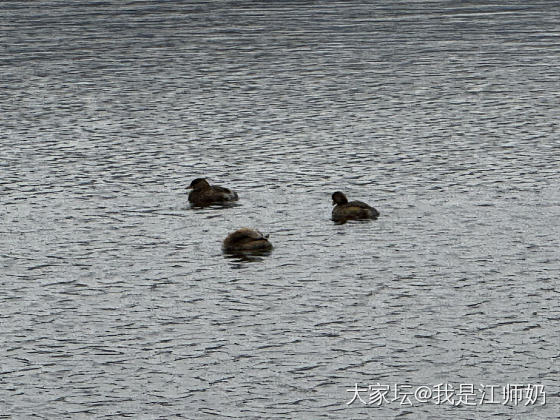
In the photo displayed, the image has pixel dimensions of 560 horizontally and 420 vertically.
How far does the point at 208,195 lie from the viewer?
34812 millimetres

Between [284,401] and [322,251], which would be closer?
[284,401]

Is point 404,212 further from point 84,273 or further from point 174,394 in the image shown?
point 174,394

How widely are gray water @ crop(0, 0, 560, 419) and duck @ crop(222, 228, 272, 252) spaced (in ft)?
1.65

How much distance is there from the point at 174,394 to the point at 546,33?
218 feet

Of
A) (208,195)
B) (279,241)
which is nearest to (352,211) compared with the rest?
(279,241)

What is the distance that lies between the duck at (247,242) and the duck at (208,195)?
15.1 ft

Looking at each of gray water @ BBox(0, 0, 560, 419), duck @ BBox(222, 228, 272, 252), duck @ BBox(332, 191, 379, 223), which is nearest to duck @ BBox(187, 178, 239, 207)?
gray water @ BBox(0, 0, 560, 419)

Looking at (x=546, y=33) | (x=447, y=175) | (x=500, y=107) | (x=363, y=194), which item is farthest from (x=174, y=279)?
(x=546, y=33)

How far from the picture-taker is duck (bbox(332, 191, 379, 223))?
3288 centimetres

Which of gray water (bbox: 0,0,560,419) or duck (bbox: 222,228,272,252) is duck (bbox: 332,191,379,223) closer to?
gray water (bbox: 0,0,560,419)

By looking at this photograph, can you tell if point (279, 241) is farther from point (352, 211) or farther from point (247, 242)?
point (352, 211)

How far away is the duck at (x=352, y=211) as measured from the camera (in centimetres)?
3288

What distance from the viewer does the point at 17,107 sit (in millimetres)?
53781

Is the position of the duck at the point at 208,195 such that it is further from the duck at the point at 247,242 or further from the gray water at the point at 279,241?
the duck at the point at 247,242
